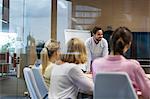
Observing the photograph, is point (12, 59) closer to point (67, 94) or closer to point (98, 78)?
point (67, 94)

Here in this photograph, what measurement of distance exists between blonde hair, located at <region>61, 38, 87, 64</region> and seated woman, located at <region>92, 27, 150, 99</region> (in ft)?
0.79

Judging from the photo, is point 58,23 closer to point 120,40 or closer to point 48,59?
point 48,59

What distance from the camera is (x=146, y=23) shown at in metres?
7.99

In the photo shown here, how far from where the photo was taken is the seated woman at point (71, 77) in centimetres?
244

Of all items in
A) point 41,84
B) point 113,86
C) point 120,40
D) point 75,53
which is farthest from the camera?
point 41,84

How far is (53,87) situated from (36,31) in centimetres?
433

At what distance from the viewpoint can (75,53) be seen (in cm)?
260

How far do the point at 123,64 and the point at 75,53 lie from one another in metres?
0.54

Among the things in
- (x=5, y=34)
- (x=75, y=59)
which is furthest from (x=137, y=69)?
(x=5, y=34)

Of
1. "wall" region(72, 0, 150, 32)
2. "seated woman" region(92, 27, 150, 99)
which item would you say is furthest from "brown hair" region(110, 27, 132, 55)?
"wall" region(72, 0, 150, 32)

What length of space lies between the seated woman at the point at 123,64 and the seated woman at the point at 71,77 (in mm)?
160

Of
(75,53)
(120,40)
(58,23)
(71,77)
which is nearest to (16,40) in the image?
(58,23)

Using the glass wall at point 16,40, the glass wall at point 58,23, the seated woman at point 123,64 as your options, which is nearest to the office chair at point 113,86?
the seated woman at point 123,64

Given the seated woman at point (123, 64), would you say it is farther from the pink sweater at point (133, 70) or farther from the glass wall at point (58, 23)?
the glass wall at point (58, 23)
